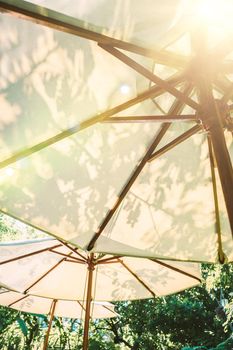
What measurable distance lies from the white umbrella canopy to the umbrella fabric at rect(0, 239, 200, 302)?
50.5 inches

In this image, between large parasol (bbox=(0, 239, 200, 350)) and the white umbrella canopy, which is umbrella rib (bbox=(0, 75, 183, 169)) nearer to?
the white umbrella canopy

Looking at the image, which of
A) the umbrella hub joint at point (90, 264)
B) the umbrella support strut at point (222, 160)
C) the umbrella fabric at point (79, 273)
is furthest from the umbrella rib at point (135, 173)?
the umbrella hub joint at point (90, 264)

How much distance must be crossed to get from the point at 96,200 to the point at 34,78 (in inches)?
50.6

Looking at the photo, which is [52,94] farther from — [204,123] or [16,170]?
[204,123]

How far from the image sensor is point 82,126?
2326 millimetres

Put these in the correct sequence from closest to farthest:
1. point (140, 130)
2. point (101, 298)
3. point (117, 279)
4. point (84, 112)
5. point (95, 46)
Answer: point (95, 46) < point (84, 112) < point (140, 130) < point (117, 279) < point (101, 298)

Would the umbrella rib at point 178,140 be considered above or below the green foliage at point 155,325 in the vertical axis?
below

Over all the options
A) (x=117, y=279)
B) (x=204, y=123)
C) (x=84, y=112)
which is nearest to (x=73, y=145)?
(x=84, y=112)

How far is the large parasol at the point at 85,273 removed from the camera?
14.0 feet

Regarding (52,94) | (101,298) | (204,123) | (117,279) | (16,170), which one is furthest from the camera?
(101,298)

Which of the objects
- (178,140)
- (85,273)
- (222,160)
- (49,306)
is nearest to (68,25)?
(222,160)

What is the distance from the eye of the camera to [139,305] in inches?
705

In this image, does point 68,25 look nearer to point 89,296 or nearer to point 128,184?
point 128,184

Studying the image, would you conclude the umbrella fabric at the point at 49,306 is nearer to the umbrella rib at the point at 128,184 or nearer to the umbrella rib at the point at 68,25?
the umbrella rib at the point at 128,184
